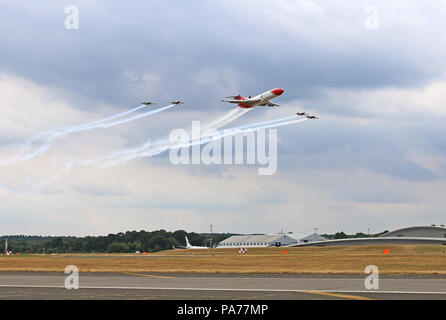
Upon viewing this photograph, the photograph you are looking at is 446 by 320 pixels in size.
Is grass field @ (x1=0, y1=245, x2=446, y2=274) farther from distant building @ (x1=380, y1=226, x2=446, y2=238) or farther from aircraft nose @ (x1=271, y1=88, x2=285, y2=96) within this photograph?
distant building @ (x1=380, y1=226, x2=446, y2=238)

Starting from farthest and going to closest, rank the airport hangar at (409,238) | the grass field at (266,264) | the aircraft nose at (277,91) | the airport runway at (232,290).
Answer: the airport hangar at (409,238), the aircraft nose at (277,91), the grass field at (266,264), the airport runway at (232,290)

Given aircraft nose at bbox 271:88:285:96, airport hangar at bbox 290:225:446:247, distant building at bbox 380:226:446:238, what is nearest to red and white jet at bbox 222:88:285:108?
aircraft nose at bbox 271:88:285:96

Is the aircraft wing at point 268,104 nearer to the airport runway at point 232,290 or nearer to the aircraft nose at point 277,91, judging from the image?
the aircraft nose at point 277,91

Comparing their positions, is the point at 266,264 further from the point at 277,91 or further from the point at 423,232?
the point at 423,232

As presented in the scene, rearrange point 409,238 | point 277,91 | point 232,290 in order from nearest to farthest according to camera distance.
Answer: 1. point 232,290
2. point 277,91
3. point 409,238

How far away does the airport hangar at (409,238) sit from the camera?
6171 inches

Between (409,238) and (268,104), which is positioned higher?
(268,104)

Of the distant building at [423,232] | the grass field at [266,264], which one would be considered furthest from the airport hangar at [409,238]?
the grass field at [266,264]

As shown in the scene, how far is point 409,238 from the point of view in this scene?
159 meters

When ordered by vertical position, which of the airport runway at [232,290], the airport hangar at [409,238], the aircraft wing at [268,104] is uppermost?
the aircraft wing at [268,104]

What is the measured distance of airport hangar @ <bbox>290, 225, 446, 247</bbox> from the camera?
157m

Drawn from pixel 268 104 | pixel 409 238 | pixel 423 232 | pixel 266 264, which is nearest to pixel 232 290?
pixel 266 264
